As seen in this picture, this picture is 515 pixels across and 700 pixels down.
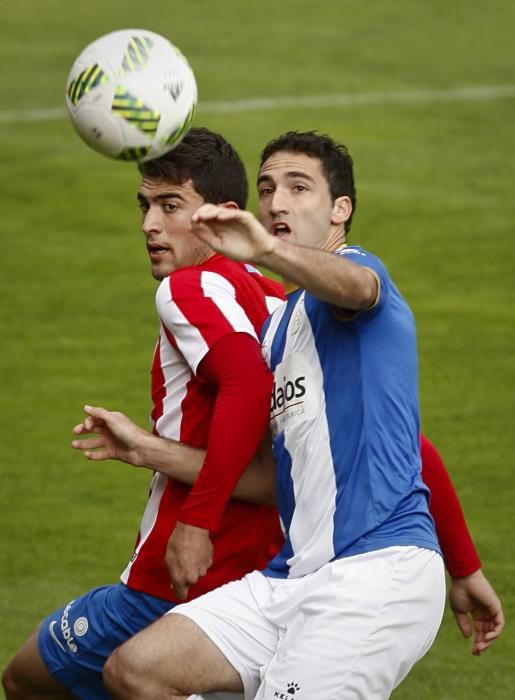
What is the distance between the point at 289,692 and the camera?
15.4ft

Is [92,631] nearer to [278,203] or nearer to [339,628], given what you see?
[339,628]

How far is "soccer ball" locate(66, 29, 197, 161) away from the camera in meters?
5.10

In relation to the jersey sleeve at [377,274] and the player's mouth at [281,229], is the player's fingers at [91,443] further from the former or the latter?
the jersey sleeve at [377,274]

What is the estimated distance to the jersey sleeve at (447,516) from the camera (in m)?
5.39

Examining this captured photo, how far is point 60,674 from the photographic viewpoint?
5496 millimetres

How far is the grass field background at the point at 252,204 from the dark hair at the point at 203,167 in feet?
10.1

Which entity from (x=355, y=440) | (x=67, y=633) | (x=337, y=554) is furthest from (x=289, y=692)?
(x=67, y=633)

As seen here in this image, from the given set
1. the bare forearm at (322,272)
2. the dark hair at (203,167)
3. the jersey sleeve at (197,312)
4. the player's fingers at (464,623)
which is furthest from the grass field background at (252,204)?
the bare forearm at (322,272)

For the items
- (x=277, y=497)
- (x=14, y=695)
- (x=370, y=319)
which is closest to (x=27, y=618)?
(x=14, y=695)

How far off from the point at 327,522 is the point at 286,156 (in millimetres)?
1323

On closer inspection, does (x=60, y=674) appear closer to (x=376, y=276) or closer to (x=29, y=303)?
(x=376, y=276)

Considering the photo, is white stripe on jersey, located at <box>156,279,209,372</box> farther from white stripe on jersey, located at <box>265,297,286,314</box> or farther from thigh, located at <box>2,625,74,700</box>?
thigh, located at <box>2,625,74,700</box>

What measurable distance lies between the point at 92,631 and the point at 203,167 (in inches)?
64.8

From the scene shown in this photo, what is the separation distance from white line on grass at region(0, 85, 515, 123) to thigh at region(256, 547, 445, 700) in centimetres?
1487
